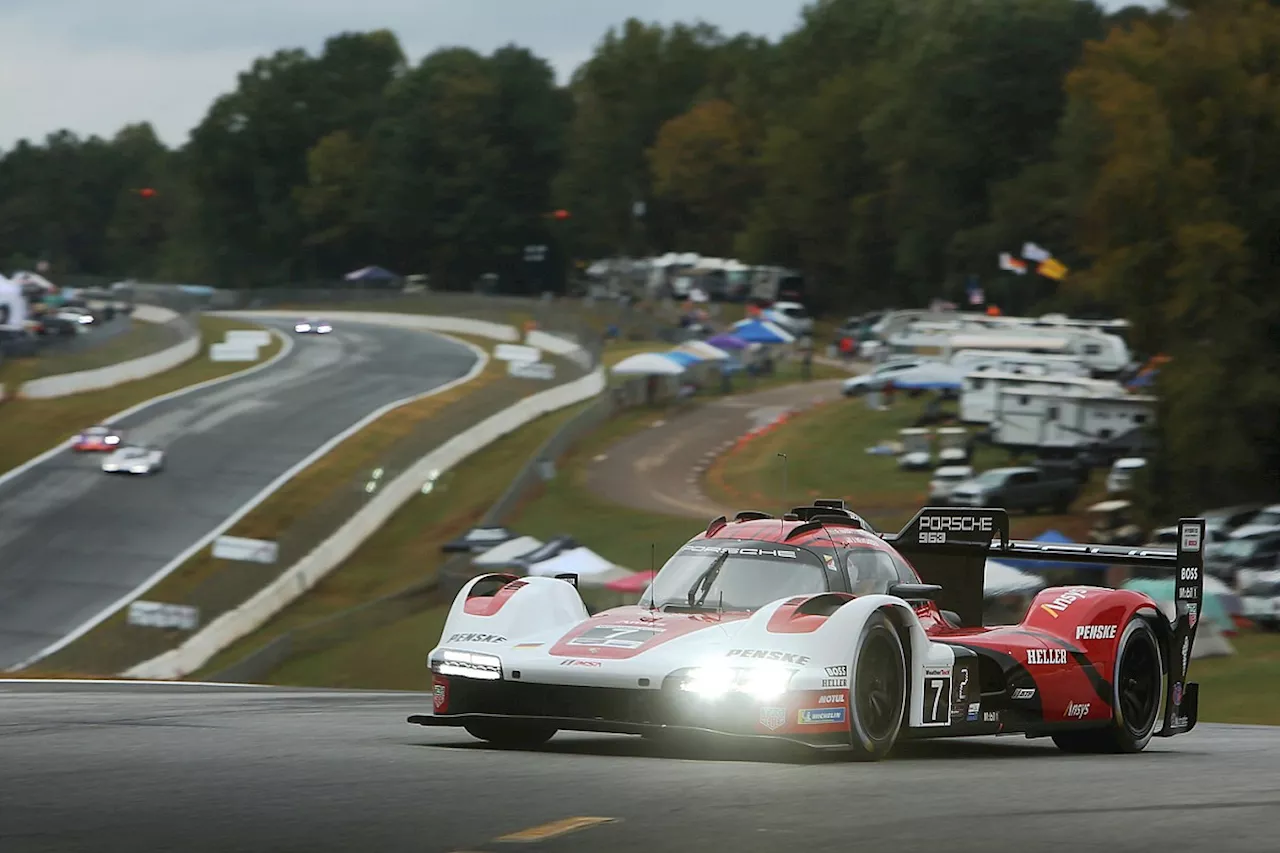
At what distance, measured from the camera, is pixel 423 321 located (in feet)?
376

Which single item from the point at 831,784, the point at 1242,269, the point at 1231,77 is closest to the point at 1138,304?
the point at 1242,269

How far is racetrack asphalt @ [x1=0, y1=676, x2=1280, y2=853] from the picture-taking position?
291 inches

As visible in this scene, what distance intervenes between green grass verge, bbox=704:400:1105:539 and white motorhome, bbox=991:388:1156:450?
1229mm

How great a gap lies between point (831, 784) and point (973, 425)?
56.3 meters

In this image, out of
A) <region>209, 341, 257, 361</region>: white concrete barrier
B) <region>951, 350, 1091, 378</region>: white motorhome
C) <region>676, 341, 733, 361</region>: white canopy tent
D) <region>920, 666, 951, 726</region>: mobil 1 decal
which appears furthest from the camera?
<region>209, 341, 257, 361</region>: white concrete barrier

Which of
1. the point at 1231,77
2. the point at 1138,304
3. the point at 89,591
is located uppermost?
the point at 1231,77

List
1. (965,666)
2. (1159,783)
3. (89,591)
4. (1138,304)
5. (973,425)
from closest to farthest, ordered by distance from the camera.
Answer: (1159,783) → (965,666) → (89,591) → (1138,304) → (973,425)

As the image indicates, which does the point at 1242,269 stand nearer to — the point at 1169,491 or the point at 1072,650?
the point at 1169,491

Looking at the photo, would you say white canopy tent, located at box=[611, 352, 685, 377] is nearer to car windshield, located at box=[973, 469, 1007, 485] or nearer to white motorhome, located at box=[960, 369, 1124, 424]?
white motorhome, located at box=[960, 369, 1124, 424]

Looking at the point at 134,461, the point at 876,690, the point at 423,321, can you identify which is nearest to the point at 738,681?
the point at 876,690

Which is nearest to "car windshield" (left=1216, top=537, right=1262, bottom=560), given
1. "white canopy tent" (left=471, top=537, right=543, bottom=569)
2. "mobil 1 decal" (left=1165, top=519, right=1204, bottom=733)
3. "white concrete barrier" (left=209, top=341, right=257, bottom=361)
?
"white canopy tent" (left=471, top=537, right=543, bottom=569)

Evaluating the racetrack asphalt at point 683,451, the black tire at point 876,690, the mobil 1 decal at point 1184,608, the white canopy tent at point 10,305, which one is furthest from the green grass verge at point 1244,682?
the white canopy tent at point 10,305

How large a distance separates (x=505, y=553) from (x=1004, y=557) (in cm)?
2970

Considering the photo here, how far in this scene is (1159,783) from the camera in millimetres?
9930
